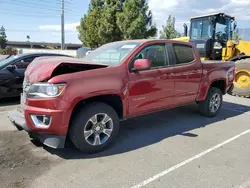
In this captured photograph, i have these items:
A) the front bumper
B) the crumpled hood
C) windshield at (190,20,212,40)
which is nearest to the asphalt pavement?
the front bumper

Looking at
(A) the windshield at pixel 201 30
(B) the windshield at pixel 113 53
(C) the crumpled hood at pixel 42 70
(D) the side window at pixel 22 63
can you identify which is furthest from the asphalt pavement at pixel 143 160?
(A) the windshield at pixel 201 30

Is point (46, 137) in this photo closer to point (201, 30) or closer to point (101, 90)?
point (101, 90)

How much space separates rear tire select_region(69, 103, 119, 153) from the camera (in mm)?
3627

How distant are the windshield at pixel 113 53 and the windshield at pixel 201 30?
634 cm

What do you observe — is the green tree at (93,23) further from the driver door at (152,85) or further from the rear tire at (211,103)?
the driver door at (152,85)

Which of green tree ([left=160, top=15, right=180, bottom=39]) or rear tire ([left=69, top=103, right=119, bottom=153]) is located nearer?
rear tire ([left=69, top=103, right=119, bottom=153])

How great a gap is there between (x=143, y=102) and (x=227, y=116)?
3.10 m

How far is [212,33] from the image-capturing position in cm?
988

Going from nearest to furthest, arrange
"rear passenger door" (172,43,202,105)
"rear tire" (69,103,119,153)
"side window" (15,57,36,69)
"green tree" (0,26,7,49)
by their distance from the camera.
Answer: "rear tire" (69,103,119,153)
"rear passenger door" (172,43,202,105)
"side window" (15,57,36,69)
"green tree" (0,26,7,49)

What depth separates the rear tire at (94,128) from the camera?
3627 mm

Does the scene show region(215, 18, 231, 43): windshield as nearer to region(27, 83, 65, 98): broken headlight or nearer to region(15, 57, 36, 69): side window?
region(15, 57, 36, 69): side window

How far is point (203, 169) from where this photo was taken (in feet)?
11.4

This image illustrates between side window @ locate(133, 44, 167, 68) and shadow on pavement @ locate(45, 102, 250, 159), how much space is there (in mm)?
1362

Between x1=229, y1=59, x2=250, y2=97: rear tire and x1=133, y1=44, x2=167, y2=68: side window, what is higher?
x1=133, y1=44, x2=167, y2=68: side window
